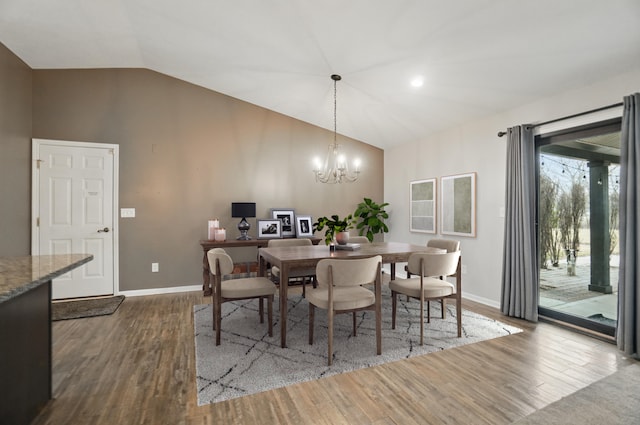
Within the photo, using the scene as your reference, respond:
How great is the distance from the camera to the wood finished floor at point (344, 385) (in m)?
1.77

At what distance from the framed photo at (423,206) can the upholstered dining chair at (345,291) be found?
253 cm

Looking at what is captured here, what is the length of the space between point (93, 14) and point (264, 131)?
2.46 metres

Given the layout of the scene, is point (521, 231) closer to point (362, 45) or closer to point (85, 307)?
point (362, 45)

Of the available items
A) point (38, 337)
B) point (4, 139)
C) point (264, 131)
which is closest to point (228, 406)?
point (38, 337)

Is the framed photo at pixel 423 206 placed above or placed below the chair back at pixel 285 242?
above

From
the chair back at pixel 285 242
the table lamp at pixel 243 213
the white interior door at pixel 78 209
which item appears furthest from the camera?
the table lamp at pixel 243 213

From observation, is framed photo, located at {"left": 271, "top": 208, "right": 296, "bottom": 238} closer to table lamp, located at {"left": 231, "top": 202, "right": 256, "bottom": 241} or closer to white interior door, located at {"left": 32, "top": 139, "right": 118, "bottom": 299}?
table lamp, located at {"left": 231, "top": 202, "right": 256, "bottom": 241}

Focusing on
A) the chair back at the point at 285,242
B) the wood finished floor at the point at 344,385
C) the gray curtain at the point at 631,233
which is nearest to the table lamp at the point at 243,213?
the chair back at the point at 285,242

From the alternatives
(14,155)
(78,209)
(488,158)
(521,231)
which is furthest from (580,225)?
(14,155)

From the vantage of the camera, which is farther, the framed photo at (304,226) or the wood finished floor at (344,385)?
the framed photo at (304,226)

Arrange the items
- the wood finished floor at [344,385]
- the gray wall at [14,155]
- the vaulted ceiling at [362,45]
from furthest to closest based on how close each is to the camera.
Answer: the gray wall at [14,155], the vaulted ceiling at [362,45], the wood finished floor at [344,385]

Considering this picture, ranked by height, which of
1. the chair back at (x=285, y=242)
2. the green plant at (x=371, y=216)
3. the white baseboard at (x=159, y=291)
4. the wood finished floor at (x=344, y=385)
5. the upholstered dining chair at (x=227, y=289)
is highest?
the green plant at (x=371, y=216)

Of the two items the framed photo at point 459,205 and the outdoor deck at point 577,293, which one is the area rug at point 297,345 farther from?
the framed photo at point 459,205

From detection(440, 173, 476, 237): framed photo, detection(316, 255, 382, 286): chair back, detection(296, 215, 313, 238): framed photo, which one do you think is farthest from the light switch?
detection(440, 173, 476, 237): framed photo
